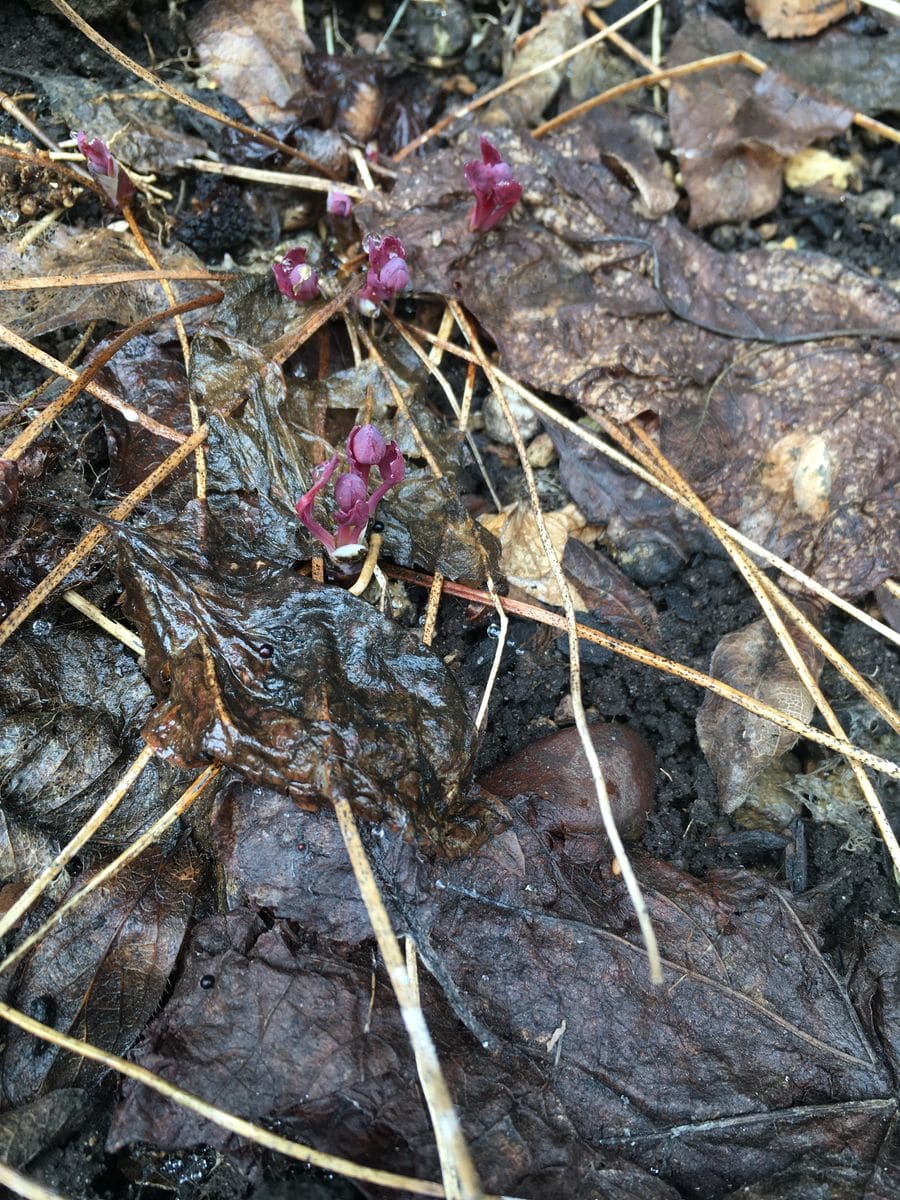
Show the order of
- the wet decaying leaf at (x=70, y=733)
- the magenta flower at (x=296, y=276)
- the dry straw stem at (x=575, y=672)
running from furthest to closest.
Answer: the magenta flower at (x=296, y=276) < the wet decaying leaf at (x=70, y=733) < the dry straw stem at (x=575, y=672)

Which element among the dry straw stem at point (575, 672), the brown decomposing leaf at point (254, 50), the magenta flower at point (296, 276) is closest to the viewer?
the dry straw stem at point (575, 672)

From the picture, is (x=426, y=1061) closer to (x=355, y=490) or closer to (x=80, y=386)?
(x=355, y=490)

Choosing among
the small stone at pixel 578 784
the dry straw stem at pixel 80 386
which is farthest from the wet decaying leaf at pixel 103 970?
the dry straw stem at pixel 80 386

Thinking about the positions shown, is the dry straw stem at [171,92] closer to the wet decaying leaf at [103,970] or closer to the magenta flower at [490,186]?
the magenta flower at [490,186]

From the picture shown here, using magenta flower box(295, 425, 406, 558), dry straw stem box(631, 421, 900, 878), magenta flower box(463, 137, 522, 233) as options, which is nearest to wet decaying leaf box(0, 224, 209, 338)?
magenta flower box(295, 425, 406, 558)

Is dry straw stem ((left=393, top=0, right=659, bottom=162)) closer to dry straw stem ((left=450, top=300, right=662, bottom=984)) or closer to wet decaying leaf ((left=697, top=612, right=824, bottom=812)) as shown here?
dry straw stem ((left=450, top=300, right=662, bottom=984))

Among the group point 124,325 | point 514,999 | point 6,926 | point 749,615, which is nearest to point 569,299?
point 749,615

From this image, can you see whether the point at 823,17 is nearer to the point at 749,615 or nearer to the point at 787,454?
the point at 787,454

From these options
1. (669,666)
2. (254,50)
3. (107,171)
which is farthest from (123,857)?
(254,50)
